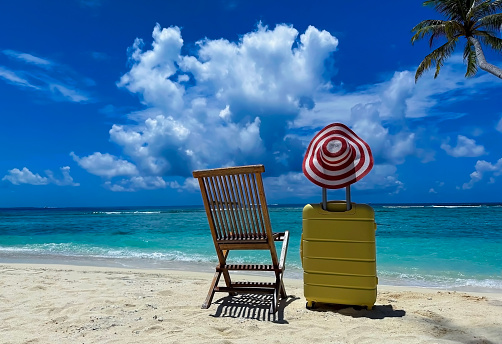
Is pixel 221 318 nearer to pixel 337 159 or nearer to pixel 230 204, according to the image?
pixel 230 204

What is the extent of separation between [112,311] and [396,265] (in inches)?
277

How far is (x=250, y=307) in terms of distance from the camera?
14.1 ft

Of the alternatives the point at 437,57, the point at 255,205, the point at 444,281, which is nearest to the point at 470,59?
the point at 437,57

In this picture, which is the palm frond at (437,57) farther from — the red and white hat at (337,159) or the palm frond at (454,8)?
the red and white hat at (337,159)

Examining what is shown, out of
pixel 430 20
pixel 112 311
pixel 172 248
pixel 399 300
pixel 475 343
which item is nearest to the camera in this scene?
pixel 475 343

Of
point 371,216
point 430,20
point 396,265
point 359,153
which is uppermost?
point 430,20

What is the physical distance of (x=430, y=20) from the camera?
679 inches

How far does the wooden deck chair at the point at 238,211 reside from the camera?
393 centimetres

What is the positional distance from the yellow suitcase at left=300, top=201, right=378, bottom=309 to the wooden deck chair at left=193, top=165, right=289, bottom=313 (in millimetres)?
421

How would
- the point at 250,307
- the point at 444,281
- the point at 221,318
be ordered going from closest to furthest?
the point at 221,318, the point at 250,307, the point at 444,281

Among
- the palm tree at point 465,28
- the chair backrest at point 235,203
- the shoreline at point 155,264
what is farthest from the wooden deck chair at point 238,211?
the palm tree at point 465,28

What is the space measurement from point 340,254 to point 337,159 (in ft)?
3.38

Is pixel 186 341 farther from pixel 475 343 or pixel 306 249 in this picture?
pixel 475 343

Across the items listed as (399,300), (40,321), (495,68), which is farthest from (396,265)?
(495,68)
